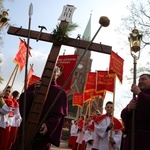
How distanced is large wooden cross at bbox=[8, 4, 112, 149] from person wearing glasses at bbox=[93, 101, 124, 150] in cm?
320

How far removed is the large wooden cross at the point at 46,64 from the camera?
3158mm

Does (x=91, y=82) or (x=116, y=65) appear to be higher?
(x=116, y=65)

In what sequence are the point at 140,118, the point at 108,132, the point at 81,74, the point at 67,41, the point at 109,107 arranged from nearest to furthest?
the point at 140,118, the point at 67,41, the point at 108,132, the point at 109,107, the point at 81,74

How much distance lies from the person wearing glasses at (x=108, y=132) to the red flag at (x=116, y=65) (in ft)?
7.73

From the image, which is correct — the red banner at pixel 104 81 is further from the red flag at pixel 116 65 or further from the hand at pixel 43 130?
the hand at pixel 43 130

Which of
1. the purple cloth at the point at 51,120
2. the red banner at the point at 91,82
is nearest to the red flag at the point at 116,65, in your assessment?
the red banner at the point at 91,82

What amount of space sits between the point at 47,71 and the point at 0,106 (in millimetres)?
4264

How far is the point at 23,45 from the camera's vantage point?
32.3 feet

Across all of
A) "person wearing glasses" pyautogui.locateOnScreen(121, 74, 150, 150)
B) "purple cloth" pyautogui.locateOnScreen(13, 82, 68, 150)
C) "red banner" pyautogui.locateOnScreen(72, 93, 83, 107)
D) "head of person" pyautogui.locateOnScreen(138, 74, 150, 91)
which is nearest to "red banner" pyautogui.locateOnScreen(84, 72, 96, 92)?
"red banner" pyautogui.locateOnScreen(72, 93, 83, 107)

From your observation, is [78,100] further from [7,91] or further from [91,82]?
[7,91]

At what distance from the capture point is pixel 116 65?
357 inches

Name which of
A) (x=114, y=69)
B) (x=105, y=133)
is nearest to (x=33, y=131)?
(x=105, y=133)

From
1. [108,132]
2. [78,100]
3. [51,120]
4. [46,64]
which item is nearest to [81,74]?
[78,100]

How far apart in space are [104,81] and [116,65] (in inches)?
73.9
